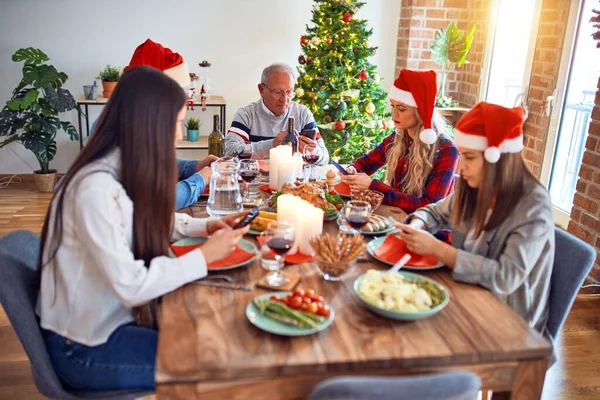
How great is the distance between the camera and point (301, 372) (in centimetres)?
110

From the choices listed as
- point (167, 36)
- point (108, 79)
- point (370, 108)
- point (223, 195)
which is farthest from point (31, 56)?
point (223, 195)

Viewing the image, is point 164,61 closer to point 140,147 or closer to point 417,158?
point 140,147

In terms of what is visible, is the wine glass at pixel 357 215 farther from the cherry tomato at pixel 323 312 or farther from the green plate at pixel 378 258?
the cherry tomato at pixel 323 312

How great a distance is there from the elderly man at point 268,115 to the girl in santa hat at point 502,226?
5.44 feet

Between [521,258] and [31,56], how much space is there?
13.9 feet

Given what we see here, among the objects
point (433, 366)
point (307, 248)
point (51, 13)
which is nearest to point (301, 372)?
point (433, 366)

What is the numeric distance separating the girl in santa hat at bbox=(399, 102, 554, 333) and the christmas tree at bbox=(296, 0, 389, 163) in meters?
2.61

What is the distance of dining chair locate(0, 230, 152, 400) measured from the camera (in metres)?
1.40

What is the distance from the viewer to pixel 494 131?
5.04ft

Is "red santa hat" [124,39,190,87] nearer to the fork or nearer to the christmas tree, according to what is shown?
the fork

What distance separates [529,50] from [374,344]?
3.59 metres

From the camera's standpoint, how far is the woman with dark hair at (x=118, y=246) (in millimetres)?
1335

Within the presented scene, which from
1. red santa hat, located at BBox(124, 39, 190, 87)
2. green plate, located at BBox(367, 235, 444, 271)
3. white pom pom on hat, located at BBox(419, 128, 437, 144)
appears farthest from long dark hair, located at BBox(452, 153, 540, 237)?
red santa hat, located at BBox(124, 39, 190, 87)

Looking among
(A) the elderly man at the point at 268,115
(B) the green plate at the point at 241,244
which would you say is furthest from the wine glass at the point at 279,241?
(A) the elderly man at the point at 268,115
